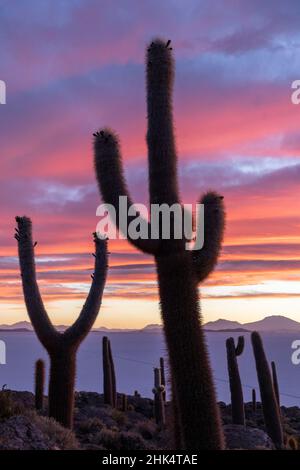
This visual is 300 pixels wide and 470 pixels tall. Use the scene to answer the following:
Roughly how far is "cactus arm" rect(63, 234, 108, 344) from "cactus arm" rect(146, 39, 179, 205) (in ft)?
20.4

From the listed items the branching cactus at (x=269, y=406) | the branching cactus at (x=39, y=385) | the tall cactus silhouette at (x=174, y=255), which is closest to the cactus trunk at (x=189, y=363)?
the tall cactus silhouette at (x=174, y=255)

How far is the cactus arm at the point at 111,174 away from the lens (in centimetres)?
1158

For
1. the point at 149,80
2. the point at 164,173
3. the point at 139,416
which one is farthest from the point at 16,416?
the point at 139,416

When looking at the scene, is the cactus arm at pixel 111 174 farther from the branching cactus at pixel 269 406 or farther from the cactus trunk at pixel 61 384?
the branching cactus at pixel 269 406

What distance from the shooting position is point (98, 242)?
59.5 ft

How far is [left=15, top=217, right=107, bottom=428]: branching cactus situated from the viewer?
56.1ft

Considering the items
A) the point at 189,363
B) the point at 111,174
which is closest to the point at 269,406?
the point at 189,363

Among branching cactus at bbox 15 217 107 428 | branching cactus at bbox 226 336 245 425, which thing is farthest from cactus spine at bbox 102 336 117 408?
branching cactus at bbox 15 217 107 428

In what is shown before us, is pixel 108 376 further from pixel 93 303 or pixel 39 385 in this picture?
pixel 93 303

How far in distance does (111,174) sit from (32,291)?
615 centimetres

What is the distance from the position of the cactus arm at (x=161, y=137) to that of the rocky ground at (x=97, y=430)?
13.4ft

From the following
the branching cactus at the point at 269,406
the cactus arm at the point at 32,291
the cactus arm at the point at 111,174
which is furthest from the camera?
the branching cactus at the point at 269,406

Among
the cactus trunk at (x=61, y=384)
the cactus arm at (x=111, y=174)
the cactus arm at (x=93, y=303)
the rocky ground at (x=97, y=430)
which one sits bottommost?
the rocky ground at (x=97, y=430)
